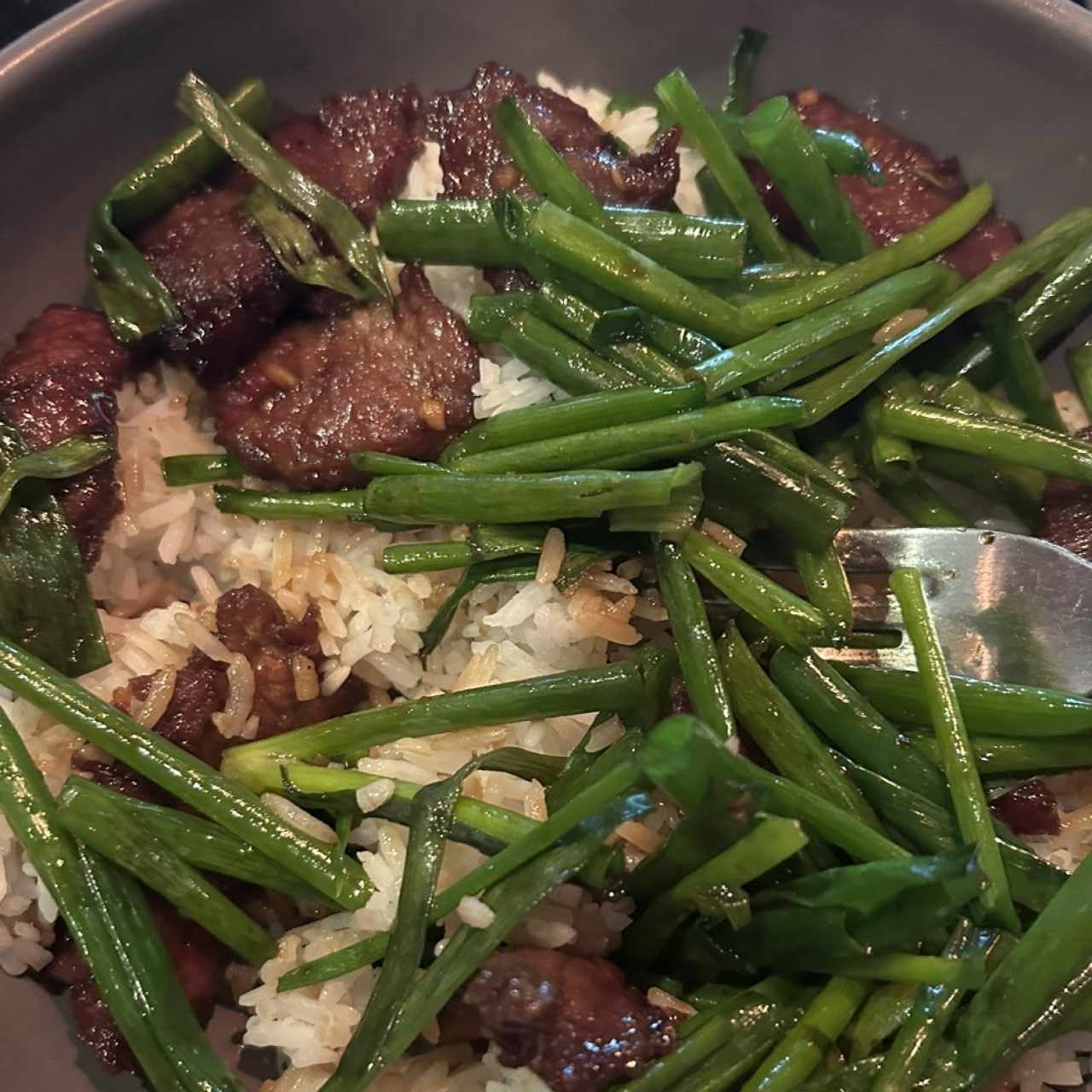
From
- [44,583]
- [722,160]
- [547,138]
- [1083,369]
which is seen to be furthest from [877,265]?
[44,583]

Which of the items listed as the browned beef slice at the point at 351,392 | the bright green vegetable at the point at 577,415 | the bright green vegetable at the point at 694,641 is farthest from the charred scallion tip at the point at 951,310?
the browned beef slice at the point at 351,392

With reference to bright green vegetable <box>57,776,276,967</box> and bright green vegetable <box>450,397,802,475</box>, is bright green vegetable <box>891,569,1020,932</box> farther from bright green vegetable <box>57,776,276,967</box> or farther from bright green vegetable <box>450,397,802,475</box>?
bright green vegetable <box>57,776,276,967</box>

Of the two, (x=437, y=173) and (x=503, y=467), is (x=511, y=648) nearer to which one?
(x=503, y=467)

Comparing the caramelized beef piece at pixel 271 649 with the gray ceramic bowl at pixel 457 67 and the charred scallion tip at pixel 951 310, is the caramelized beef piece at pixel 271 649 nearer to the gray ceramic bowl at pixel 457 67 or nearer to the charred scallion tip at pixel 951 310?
the gray ceramic bowl at pixel 457 67

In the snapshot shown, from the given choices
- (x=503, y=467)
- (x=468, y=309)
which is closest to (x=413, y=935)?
(x=503, y=467)

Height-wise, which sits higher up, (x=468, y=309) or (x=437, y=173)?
(x=437, y=173)

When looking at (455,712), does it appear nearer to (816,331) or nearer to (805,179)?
(816,331)

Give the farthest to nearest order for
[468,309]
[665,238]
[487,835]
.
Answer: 1. [468,309]
2. [665,238]
3. [487,835]
